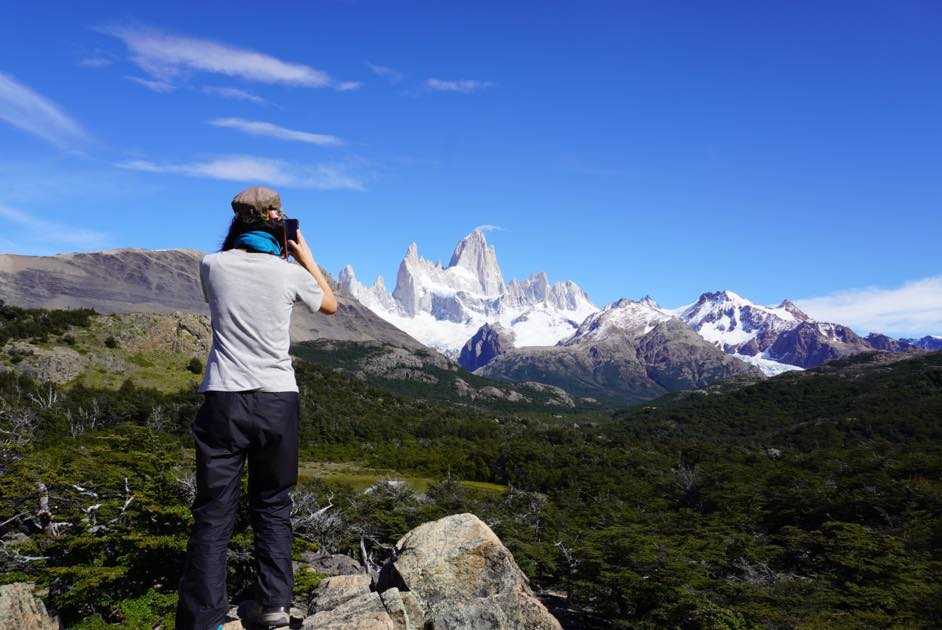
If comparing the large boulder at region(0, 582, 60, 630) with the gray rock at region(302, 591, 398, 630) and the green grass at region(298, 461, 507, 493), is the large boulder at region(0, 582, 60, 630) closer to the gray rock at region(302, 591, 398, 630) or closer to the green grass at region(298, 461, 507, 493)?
the gray rock at region(302, 591, 398, 630)

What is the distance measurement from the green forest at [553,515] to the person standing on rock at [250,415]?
29.7 ft

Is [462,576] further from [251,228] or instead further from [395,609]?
[251,228]

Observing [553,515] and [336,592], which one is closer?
[336,592]

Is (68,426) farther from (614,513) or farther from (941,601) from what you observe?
(941,601)

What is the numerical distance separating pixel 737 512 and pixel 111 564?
60.4 meters

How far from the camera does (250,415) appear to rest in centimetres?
474

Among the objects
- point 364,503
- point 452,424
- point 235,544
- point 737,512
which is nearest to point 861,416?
point 452,424

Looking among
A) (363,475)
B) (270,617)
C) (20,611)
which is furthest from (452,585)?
(363,475)

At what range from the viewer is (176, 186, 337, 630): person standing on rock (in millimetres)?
4754

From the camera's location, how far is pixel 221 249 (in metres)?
5.30

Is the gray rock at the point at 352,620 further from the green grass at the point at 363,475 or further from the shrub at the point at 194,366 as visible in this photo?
the shrub at the point at 194,366

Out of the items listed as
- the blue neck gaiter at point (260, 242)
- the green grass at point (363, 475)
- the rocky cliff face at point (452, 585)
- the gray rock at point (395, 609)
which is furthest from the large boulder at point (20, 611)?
the green grass at point (363, 475)

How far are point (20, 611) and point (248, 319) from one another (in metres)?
10.7

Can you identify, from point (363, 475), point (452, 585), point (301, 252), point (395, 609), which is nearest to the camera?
point (301, 252)
